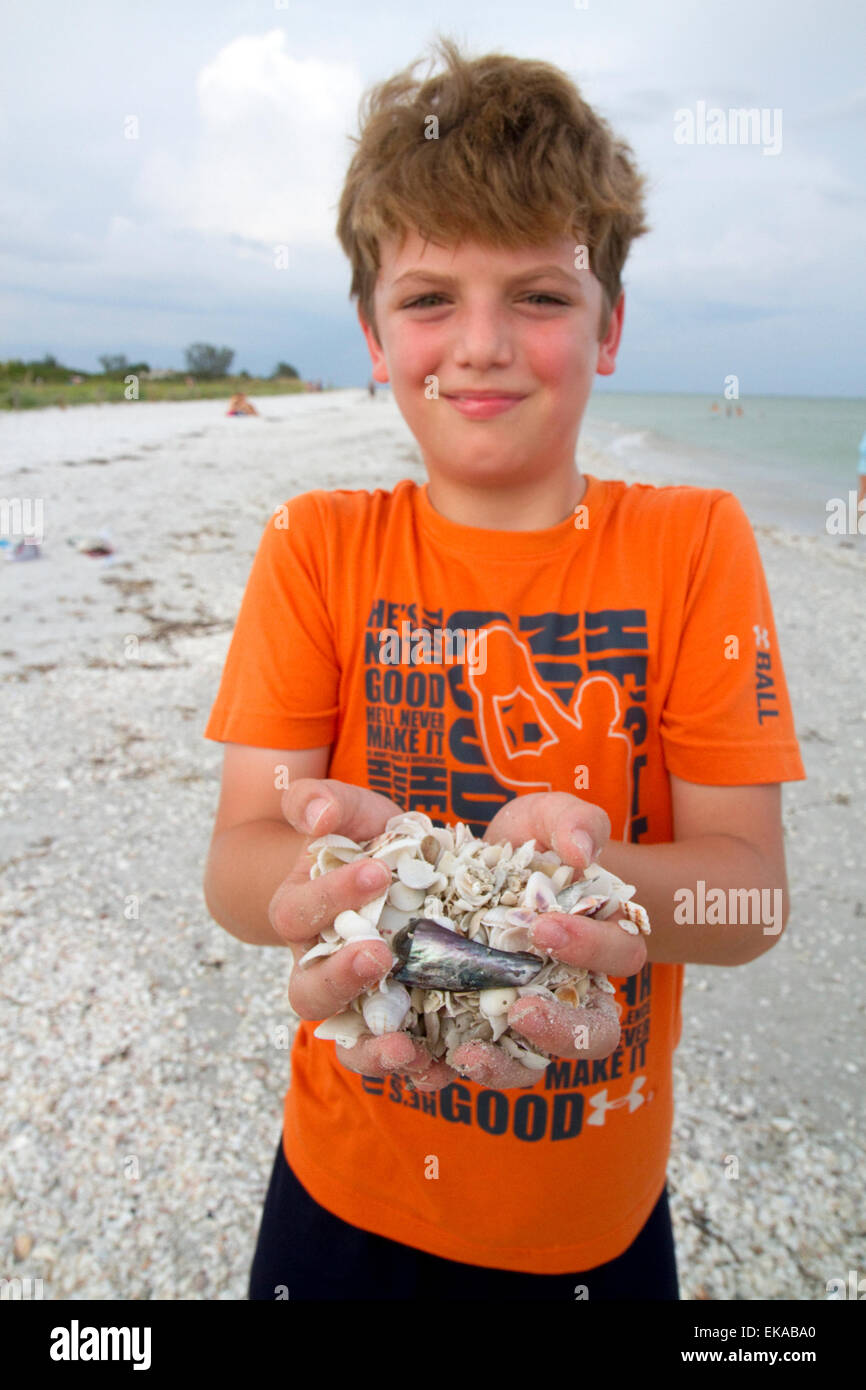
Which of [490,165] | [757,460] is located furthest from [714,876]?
[757,460]

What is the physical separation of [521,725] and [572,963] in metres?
0.68

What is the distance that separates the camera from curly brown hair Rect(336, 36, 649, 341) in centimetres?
176

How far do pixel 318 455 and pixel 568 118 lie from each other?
2015 centimetres

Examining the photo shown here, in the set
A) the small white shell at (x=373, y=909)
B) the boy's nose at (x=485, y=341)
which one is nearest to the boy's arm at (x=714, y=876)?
the small white shell at (x=373, y=909)

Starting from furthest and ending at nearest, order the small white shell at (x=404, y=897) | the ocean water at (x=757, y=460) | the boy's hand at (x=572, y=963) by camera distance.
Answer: the ocean water at (x=757, y=460), the small white shell at (x=404, y=897), the boy's hand at (x=572, y=963)

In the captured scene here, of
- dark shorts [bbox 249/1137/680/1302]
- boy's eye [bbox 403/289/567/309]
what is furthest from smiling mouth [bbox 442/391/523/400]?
dark shorts [bbox 249/1137/680/1302]

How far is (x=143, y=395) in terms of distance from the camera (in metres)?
42.6

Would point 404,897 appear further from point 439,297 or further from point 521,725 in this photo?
point 439,297

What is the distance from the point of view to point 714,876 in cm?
163

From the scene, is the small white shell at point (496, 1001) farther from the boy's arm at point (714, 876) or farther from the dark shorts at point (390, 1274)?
the dark shorts at point (390, 1274)

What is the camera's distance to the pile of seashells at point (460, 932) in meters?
1.42

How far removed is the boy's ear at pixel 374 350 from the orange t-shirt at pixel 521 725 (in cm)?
45

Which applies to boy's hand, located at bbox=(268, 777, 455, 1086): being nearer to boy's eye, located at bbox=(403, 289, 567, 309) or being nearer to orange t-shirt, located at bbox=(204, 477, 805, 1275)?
orange t-shirt, located at bbox=(204, 477, 805, 1275)

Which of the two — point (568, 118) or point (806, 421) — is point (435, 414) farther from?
point (806, 421)
